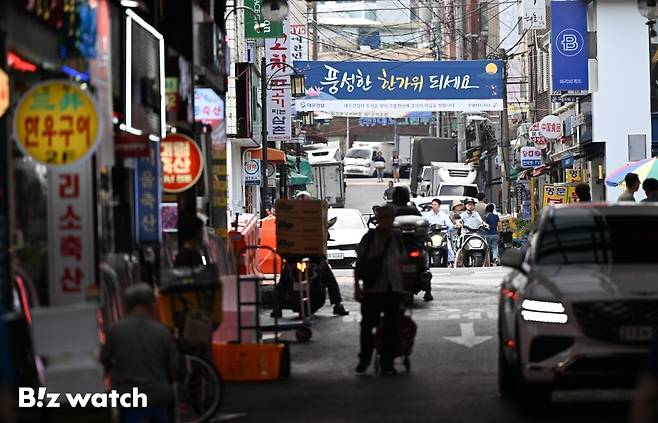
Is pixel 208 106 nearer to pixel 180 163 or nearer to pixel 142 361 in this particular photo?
pixel 180 163

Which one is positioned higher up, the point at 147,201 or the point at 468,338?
the point at 147,201

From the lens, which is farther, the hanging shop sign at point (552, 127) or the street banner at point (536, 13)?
the street banner at point (536, 13)

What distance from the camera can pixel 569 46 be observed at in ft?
147

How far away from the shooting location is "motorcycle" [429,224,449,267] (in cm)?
3500

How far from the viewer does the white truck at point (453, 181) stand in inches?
2480

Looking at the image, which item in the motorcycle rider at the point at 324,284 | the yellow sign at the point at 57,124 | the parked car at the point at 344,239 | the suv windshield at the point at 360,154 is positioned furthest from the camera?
the suv windshield at the point at 360,154

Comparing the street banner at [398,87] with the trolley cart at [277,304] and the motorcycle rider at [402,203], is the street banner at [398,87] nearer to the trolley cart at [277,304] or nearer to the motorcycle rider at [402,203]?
the motorcycle rider at [402,203]

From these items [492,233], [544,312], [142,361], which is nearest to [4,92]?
[142,361]

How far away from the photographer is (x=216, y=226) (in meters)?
24.1

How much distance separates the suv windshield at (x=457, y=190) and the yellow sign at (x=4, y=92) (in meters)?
51.3

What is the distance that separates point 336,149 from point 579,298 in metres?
67.1

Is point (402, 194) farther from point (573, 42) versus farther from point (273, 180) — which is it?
point (273, 180)

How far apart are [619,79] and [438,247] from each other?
473 inches

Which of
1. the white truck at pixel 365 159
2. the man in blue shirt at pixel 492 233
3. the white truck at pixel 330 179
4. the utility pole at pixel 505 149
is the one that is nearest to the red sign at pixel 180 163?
the man in blue shirt at pixel 492 233
